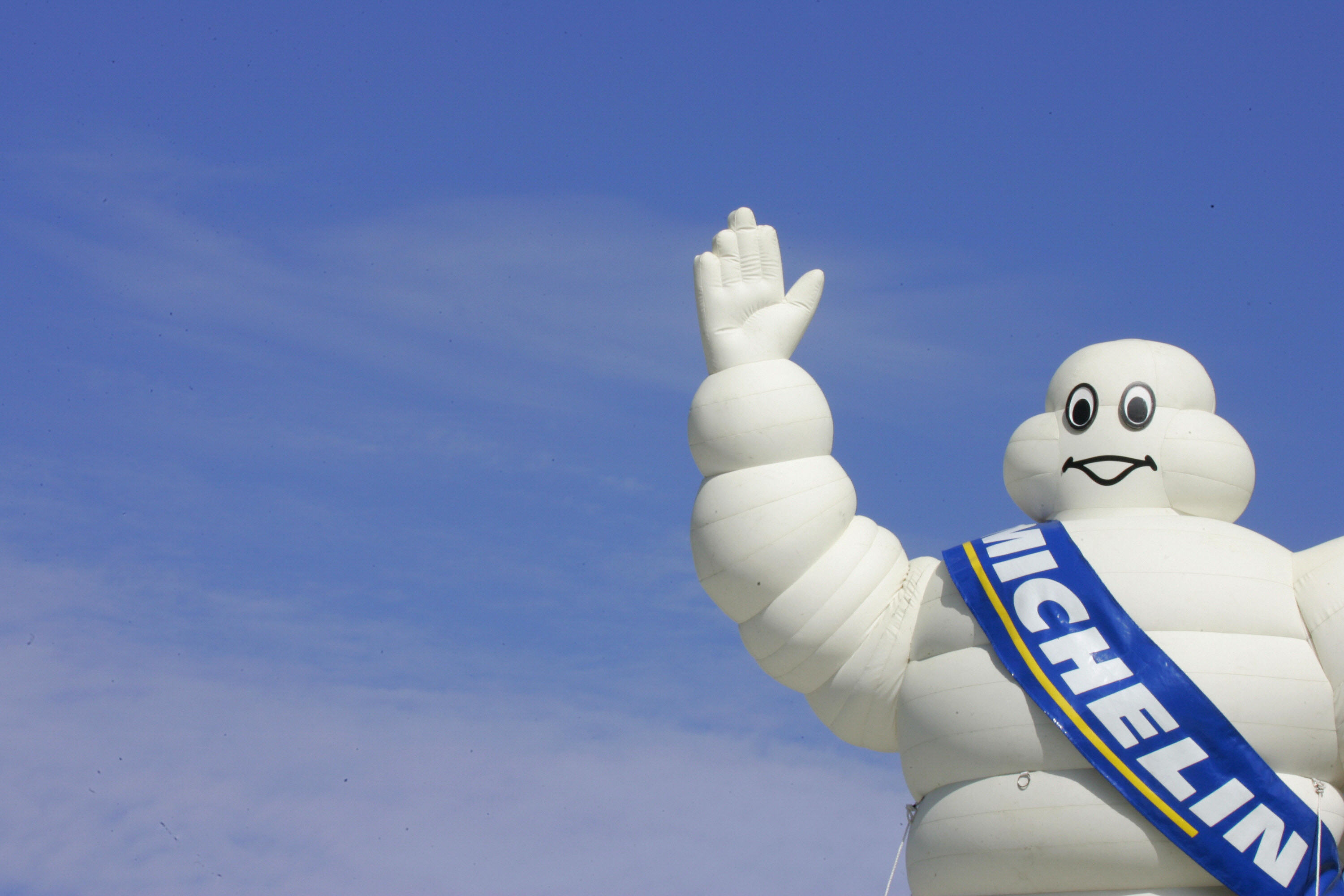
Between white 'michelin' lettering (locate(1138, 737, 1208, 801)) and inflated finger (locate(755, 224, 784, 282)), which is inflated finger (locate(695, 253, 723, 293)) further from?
white 'michelin' lettering (locate(1138, 737, 1208, 801))

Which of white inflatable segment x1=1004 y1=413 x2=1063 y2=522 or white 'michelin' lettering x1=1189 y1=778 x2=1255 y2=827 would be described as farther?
white inflatable segment x1=1004 y1=413 x2=1063 y2=522

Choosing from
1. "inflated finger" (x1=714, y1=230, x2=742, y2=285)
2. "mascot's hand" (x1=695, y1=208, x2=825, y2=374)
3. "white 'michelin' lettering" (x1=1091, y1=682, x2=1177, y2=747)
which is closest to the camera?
"white 'michelin' lettering" (x1=1091, y1=682, x2=1177, y2=747)

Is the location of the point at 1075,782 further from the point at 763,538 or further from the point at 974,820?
the point at 763,538

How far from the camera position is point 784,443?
988 cm

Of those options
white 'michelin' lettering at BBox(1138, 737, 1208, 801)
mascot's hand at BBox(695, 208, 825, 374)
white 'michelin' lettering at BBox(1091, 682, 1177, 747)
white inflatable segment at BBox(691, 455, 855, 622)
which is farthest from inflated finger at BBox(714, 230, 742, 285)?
white 'michelin' lettering at BBox(1138, 737, 1208, 801)

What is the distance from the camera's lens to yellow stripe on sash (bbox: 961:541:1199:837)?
878 centimetres

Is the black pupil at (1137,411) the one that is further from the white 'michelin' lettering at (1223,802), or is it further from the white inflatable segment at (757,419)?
the white 'michelin' lettering at (1223,802)

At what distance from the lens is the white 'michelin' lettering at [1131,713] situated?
8.90 metres

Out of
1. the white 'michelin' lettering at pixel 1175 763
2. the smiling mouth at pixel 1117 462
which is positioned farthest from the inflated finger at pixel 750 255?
the white 'michelin' lettering at pixel 1175 763

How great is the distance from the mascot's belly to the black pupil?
0.59m

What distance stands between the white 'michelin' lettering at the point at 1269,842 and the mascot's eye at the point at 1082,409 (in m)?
2.37

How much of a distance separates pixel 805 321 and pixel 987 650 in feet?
7.49

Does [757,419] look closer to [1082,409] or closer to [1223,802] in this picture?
[1082,409]

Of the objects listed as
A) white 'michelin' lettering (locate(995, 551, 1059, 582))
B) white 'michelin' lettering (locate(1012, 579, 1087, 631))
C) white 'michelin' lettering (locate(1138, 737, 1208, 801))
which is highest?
white 'michelin' lettering (locate(995, 551, 1059, 582))
